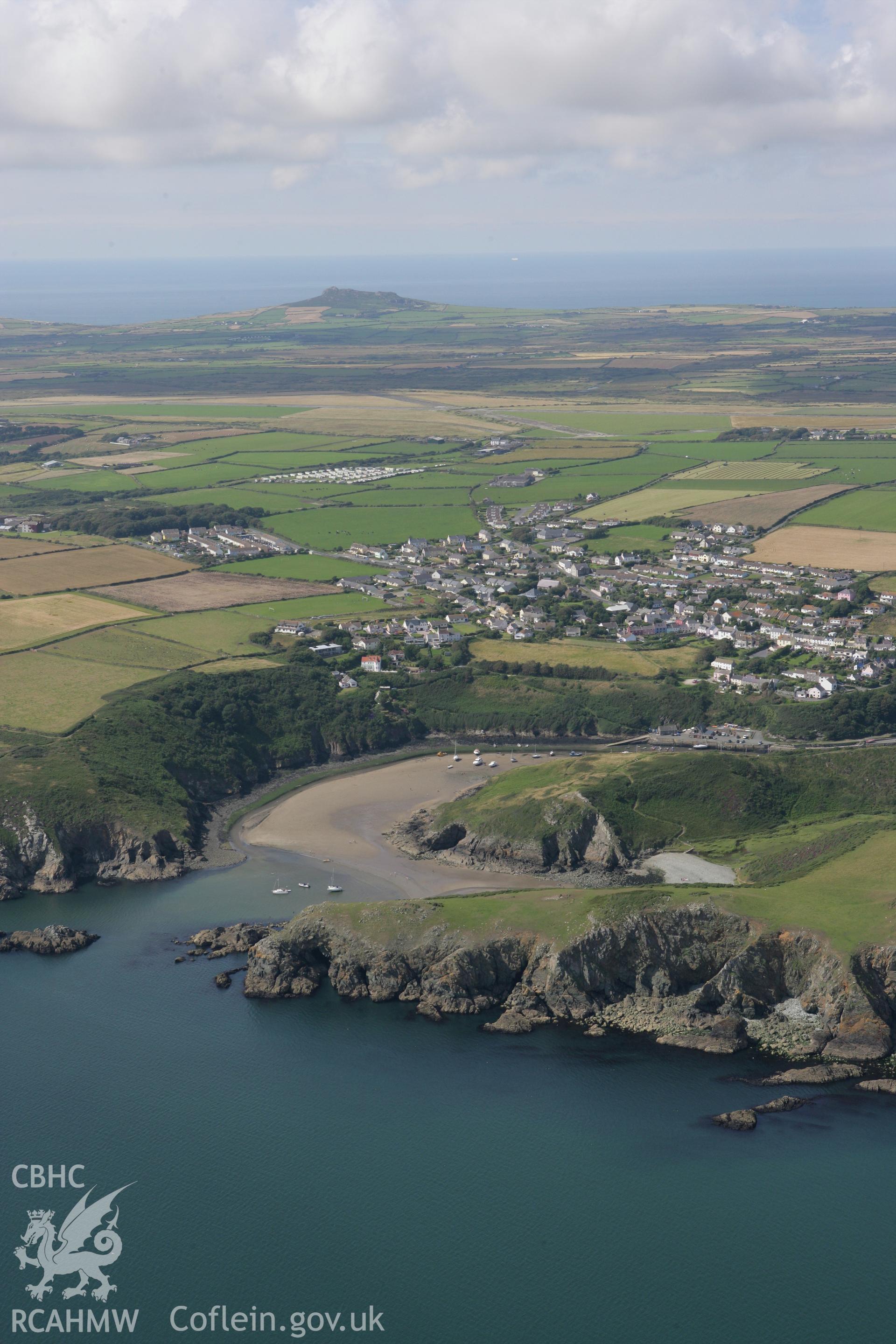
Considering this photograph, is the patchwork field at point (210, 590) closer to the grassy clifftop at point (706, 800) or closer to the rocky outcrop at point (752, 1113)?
the grassy clifftop at point (706, 800)

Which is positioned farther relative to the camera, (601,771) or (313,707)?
(313,707)

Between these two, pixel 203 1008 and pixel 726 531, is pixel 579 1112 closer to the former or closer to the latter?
pixel 203 1008

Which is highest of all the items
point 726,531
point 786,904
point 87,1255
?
point 726,531

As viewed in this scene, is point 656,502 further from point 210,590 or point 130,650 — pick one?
point 130,650

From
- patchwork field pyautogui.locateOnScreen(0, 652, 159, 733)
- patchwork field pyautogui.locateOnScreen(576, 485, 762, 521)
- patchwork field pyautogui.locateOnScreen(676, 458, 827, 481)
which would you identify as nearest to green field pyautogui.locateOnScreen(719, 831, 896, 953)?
patchwork field pyautogui.locateOnScreen(0, 652, 159, 733)

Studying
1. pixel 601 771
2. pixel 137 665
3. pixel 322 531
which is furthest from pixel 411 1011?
pixel 322 531

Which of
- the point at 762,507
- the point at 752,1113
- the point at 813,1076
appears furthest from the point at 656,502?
the point at 752,1113

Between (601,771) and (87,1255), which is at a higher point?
(601,771)
